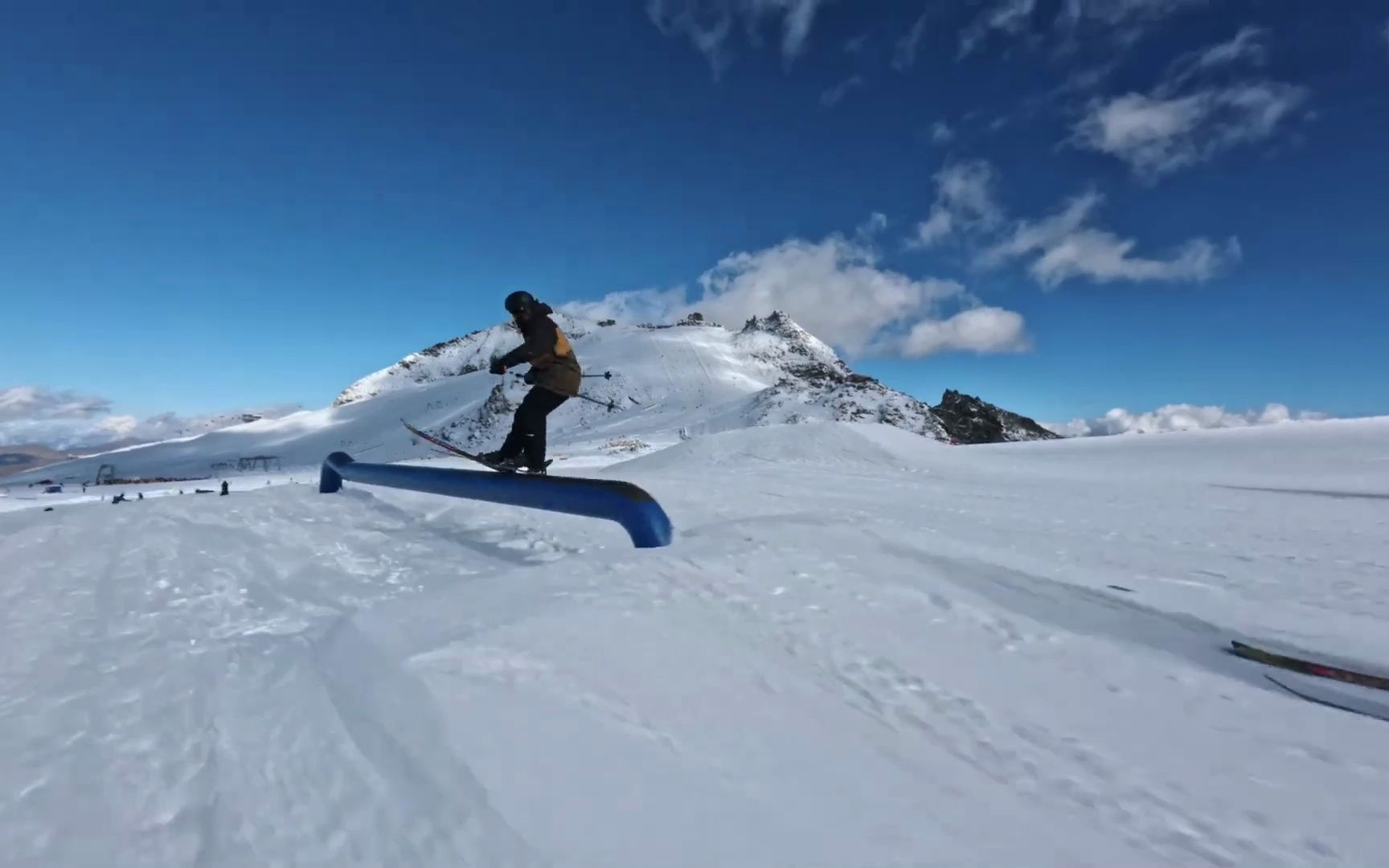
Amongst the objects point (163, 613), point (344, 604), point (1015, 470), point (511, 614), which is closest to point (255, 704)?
point (511, 614)

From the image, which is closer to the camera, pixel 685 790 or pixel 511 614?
pixel 685 790

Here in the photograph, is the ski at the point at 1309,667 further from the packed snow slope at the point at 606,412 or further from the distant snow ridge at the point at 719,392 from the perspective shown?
the distant snow ridge at the point at 719,392

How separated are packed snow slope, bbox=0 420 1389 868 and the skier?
127 inches

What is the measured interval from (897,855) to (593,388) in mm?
105497

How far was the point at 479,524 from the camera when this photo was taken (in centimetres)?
517

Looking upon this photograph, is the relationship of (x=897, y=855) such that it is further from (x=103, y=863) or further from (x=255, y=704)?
(x=255, y=704)

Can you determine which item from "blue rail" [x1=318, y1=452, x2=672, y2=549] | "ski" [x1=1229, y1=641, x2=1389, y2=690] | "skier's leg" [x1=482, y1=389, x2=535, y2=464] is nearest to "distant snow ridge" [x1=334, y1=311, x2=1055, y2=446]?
"skier's leg" [x1=482, y1=389, x2=535, y2=464]

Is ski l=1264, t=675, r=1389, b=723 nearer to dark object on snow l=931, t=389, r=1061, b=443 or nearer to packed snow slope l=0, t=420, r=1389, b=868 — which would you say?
packed snow slope l=0, t=420, r=1389, b=868

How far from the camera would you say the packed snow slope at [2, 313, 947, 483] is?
77.9 metres

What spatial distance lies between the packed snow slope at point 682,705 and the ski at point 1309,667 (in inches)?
2.9

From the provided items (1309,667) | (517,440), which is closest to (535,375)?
(517,440)

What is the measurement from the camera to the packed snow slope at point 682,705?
4.82 feet

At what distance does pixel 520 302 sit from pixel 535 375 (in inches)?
33.8

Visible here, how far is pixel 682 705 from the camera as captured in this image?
2.06m
